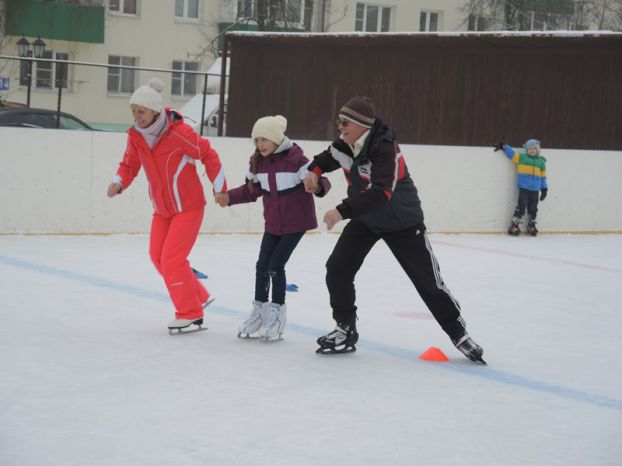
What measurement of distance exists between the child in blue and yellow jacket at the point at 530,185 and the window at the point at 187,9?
21.4 m

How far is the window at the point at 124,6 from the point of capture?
3077cm

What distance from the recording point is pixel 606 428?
4145mm

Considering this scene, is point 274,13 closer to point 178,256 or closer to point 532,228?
point 532,228

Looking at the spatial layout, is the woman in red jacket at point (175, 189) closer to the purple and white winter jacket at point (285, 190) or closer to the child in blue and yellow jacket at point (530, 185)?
the purple and white winter jacket at point (285, 190)

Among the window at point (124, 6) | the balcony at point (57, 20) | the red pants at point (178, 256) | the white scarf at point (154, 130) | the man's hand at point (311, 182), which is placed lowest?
the red pants at point (178, 256)

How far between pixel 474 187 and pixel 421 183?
2.53 feet

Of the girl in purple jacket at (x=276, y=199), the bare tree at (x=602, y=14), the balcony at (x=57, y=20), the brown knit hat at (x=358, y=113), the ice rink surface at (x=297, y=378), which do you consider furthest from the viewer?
the bare tree at (x=602, y=14)

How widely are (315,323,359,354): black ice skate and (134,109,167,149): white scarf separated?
137cm

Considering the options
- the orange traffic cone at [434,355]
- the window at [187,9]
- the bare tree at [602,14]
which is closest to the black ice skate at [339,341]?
the orange traffic cone at [434,355]

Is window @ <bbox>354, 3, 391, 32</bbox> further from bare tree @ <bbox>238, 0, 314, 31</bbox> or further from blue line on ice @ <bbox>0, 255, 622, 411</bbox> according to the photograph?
blue line on ice @ <bbox>0, 255, 622, 411</bbox>

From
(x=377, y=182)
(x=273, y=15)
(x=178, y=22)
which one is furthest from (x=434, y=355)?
(x=178, y=22)

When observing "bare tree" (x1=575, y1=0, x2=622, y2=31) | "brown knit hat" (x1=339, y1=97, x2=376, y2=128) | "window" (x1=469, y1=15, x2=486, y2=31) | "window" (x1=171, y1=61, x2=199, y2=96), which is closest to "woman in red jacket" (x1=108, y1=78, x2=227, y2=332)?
"brown knit hat" (x1=339, y1=97, x2=376, y2=128)

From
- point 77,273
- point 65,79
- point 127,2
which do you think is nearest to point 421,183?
point 65,79

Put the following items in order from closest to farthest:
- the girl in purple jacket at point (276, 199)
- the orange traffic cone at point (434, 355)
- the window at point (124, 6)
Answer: the orange traffic cone at point (434, 355), the girl in purple jacket at point (276, 199), the window at point (124, 6)
